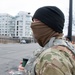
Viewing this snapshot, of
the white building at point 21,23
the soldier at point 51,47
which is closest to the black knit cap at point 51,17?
the soldier at point 51,47

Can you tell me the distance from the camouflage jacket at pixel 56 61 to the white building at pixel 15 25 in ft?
476

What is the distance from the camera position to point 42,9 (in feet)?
6.04

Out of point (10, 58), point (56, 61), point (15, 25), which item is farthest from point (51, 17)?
point (15, 25)

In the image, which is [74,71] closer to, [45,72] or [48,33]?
[45,72]

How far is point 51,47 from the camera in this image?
1.69m

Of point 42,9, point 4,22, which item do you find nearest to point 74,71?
point 42,9

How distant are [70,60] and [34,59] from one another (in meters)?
0.31

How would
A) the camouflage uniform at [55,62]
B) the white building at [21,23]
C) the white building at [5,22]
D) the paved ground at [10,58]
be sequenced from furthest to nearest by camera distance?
the white building at [5,22] < the white building at [21,23] < the paved ground at [10,58] < the camouflage uniform at [55,62]

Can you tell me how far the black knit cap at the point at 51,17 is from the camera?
178 cm

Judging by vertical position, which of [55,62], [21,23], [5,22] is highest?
[55,62]

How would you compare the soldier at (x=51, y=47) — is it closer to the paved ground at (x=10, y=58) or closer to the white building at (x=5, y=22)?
the paved ground at (x=10, y=58)

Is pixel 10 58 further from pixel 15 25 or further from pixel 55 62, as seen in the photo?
pixel 15 25

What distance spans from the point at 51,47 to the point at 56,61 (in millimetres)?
151

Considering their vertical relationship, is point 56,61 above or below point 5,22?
above
